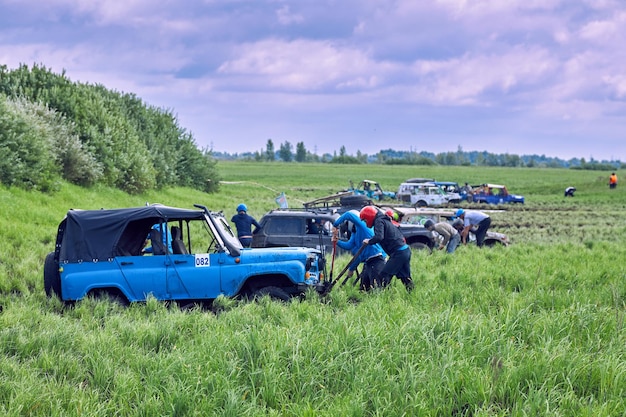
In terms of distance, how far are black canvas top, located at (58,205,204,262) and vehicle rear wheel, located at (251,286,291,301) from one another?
1.46 meters

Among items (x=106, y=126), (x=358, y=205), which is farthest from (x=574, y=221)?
(x=106, y=126)

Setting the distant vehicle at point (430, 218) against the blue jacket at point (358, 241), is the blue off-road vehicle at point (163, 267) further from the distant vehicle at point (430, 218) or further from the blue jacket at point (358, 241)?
the distant vehicle at point (430, 218)

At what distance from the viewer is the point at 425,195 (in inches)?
1737

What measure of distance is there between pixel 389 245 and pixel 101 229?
4505 mm

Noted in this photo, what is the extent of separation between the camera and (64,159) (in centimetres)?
2702

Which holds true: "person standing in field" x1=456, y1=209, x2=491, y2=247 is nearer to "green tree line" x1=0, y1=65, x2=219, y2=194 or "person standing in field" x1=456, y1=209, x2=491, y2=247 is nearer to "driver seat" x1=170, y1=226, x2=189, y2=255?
"driver seat" x1=170, y1=226, x2=189, y2=255

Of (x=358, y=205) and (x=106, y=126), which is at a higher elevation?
(x=106, y=126)

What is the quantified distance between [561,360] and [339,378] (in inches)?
83.9

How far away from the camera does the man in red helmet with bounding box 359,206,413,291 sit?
10.4m

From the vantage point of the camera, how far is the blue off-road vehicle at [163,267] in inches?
388

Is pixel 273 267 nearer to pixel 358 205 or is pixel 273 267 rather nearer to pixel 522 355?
pixel 522 355

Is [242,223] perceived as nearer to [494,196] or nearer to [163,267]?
[163,267]

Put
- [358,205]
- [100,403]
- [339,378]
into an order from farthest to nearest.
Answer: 1. [358,205]
2. [339,378]
3. [100,403]

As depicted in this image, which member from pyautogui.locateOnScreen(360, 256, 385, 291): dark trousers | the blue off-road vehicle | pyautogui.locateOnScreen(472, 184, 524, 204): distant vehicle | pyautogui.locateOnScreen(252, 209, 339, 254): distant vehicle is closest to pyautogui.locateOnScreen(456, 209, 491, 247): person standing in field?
pyautogui.locateOnScreen(252, 209, 339, 254): distant vehicle
